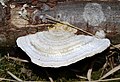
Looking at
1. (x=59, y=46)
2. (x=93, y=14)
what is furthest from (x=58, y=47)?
(x=93, y=14)

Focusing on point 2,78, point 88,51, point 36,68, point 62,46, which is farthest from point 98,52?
point 2,78

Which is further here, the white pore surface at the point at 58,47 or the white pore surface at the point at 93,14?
the white pore surface at the point at 93,14

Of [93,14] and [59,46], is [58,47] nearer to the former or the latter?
[59,46]

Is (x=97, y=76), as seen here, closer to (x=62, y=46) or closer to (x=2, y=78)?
(x=62, y=46)

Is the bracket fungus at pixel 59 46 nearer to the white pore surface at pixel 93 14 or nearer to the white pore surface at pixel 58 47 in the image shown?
the white pore surface at pixel 58 47

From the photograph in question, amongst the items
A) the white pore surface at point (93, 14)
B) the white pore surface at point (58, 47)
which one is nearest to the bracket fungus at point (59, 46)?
the white pore surface at point (58, 47)

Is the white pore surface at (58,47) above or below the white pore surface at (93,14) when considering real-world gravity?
below

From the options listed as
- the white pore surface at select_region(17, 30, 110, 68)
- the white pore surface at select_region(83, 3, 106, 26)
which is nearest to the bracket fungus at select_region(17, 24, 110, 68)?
the white pore surface at select_region(17, 30, 110, 68)
